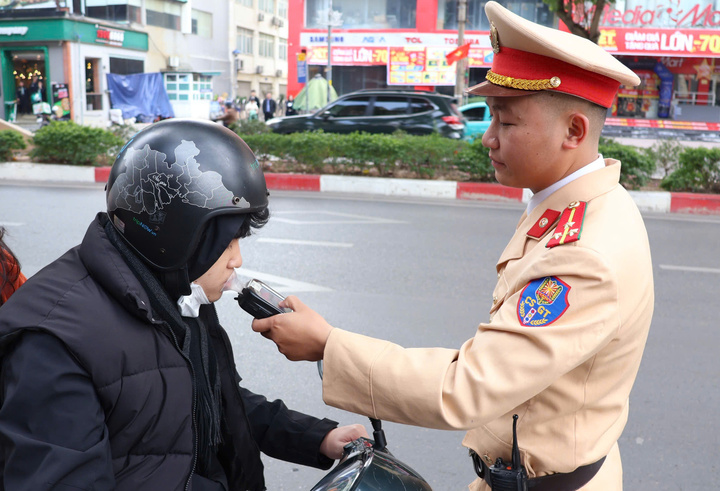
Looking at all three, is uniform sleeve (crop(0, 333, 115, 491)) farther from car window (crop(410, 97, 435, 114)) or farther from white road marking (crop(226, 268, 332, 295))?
car window (crop(410, 97, 435, 114))

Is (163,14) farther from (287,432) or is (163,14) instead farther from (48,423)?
(48,423)

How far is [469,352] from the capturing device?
1.33 m

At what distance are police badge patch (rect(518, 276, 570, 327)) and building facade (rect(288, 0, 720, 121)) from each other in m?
25.5

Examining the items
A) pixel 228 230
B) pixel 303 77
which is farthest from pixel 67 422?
pixel 303 77

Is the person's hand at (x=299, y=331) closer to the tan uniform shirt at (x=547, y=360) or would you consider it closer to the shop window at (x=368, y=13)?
the tan uniform shirt at (x=547, y=360)

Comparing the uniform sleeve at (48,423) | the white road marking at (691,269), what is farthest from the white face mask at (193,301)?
the white road marking at (691,269)

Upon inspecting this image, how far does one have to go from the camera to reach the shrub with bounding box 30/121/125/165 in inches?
472

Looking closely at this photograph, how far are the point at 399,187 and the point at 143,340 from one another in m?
9.54

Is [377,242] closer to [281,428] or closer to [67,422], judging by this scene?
[281,428]

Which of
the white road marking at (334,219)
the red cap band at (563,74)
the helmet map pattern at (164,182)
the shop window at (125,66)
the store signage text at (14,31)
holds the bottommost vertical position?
the white road marking at (334,219)

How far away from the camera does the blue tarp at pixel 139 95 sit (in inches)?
1174

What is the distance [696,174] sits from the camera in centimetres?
1028

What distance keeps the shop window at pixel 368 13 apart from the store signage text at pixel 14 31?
12.0 meters

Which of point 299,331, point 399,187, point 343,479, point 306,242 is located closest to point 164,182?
point 299,331
